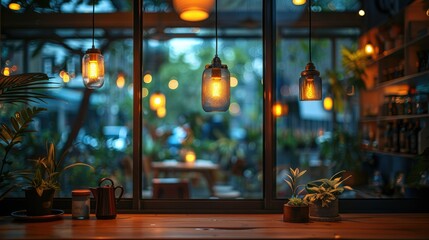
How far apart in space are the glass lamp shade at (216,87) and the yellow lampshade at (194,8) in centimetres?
114

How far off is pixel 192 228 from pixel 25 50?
8.63ft

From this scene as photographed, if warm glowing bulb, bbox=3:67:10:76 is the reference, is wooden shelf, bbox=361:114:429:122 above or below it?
below

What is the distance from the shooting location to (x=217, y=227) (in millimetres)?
2379

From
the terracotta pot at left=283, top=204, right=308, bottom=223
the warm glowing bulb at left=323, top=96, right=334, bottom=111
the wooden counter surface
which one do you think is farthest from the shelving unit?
the terracotta pot at left=283, top=204, right=308, bottom=223

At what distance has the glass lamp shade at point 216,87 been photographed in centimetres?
260

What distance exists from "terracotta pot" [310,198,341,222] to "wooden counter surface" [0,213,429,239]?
0.05 metres

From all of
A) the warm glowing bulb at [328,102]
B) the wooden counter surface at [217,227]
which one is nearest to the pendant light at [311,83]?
the wooden counter surface at [217,227]

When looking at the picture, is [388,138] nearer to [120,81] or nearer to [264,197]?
[264,197]

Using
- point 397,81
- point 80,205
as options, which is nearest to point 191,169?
point 397,81

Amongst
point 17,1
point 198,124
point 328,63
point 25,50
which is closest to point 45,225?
point 17,1

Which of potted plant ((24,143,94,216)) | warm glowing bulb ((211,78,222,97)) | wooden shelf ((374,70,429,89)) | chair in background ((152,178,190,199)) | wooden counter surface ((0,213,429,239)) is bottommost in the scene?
chair in background ((152,178,190,199))

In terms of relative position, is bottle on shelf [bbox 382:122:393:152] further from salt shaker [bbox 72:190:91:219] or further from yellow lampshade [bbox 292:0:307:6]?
salt shaker [bbox 72:190:91:219]

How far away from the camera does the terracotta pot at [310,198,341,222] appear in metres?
2.53

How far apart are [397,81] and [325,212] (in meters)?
1.90
